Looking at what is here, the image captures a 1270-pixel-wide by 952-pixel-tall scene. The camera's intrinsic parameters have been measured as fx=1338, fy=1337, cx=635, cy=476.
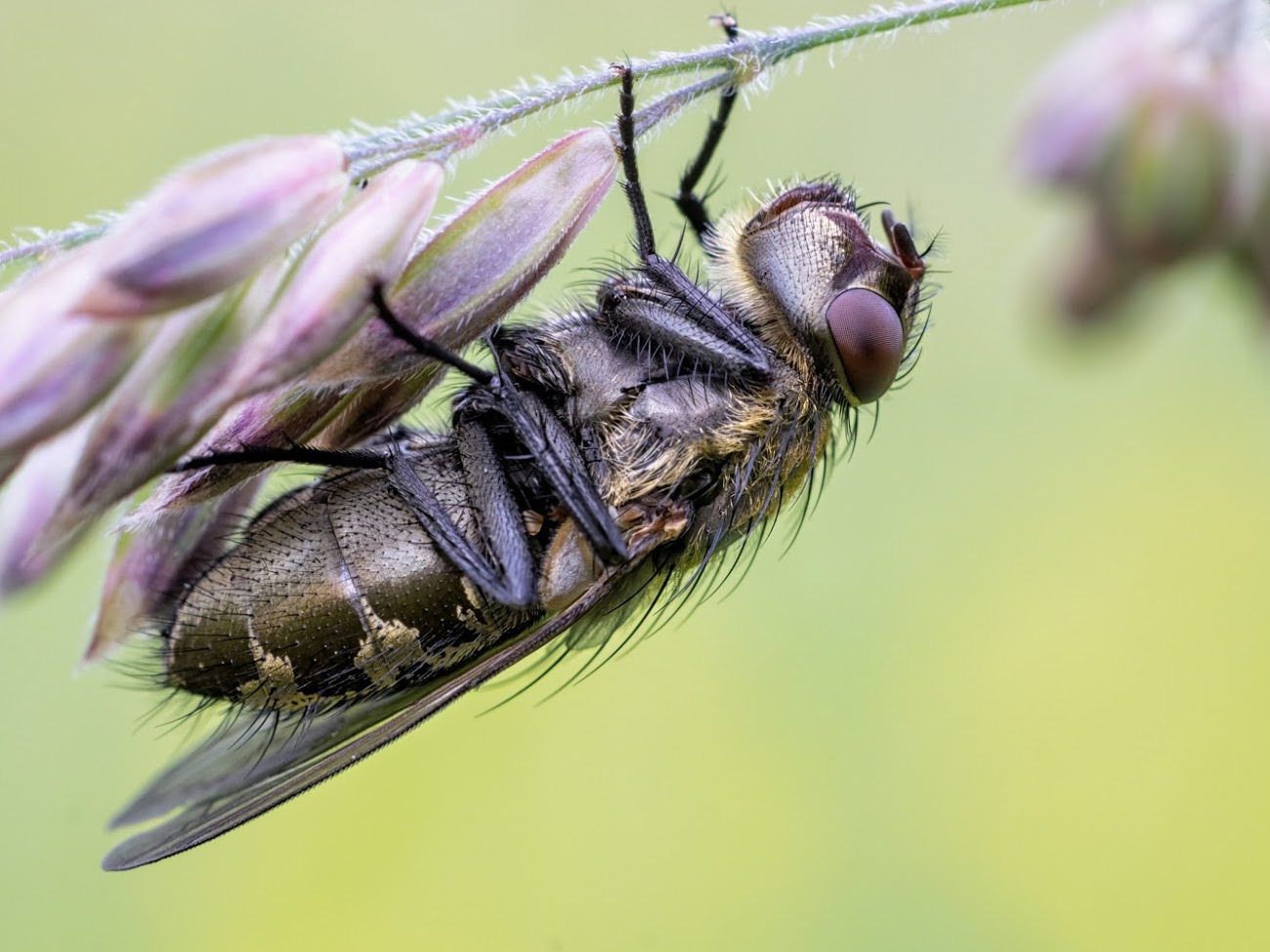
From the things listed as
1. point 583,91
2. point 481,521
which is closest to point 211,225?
point 583,91

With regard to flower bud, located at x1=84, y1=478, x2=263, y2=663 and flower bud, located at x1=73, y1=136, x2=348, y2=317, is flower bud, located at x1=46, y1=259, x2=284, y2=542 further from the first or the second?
flower bud, located at x1=84, y1=478, x2=263, y2=663

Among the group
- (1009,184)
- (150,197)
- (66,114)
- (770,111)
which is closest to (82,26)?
(66,114)

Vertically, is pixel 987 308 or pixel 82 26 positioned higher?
pixel 82 26

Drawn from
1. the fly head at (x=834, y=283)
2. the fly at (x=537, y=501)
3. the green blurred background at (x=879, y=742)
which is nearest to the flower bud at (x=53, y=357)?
the fly at (x=537, y=501)

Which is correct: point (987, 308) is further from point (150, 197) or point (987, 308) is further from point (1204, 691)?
point (150, 197)

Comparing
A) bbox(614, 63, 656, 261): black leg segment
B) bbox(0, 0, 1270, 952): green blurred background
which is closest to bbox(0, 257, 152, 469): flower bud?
bbox(614, 63, 656, 261): black leg segment

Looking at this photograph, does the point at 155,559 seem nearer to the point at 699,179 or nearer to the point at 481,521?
the point at 481,521
